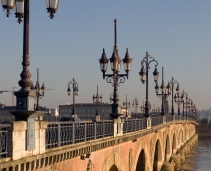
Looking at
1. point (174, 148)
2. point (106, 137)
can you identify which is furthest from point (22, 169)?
point (174, 148)

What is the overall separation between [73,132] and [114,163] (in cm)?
724

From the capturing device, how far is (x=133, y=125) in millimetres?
27812

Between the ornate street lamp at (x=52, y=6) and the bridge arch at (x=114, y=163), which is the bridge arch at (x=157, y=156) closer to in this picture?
the bridge arch at (x=114, y=163)

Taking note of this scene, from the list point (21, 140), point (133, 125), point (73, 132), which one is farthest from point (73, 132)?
point (133, 125)

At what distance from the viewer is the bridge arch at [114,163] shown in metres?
20.1

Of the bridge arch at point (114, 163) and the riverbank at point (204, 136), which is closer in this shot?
the bridge arch at point (114, 163)

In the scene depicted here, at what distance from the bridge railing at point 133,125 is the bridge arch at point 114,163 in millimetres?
2130

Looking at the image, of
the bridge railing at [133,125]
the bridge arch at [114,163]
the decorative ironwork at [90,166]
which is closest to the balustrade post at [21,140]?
the decorative ironwork at [90,166]

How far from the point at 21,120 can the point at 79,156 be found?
4959 mm

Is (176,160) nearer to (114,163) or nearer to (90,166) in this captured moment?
(114,163)

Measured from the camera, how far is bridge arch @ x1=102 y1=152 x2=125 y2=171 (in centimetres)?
2010

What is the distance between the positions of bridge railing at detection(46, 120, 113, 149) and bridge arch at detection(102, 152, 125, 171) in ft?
3.54

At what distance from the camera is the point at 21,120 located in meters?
11.1

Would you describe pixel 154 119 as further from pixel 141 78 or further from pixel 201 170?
pixel 201 170
